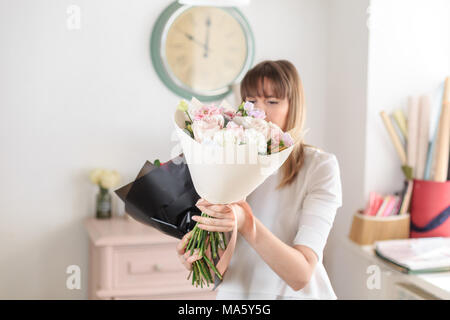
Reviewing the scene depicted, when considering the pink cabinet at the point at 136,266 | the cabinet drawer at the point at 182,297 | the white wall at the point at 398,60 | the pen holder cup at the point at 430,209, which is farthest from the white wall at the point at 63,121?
the pen holder cup at the point at 430,209

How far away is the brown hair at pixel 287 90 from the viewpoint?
3.87 feet

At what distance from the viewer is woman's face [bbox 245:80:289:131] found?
119 centimetres

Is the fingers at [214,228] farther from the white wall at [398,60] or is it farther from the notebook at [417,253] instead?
the white wall at [398,60]

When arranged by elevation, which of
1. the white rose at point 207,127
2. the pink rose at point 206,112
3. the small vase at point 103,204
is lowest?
the small vase at point 103,204

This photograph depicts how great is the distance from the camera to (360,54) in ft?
6.97

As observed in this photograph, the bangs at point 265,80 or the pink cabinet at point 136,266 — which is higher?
the bangs at point 265,80

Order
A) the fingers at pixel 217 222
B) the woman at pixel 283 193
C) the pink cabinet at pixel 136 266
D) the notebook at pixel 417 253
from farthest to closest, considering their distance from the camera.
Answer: the pink cabinet at pixel 136 266 < the notebook at pixel 417 253 < the woman at pixel 283 193 < the fingers at pixel 217 222

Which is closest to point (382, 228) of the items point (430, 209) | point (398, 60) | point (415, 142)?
point (430, 209)

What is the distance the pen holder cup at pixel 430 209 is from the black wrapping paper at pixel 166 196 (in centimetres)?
124

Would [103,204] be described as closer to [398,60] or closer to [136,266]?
[136,266]

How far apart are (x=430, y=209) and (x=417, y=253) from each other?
27cm

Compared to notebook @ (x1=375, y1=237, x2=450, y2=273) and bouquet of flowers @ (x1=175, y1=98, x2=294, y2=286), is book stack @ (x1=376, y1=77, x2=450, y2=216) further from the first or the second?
bouquet of flowers @ (x1=175, y1=98, x2=294, y2=286)

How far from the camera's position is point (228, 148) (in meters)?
0.89
